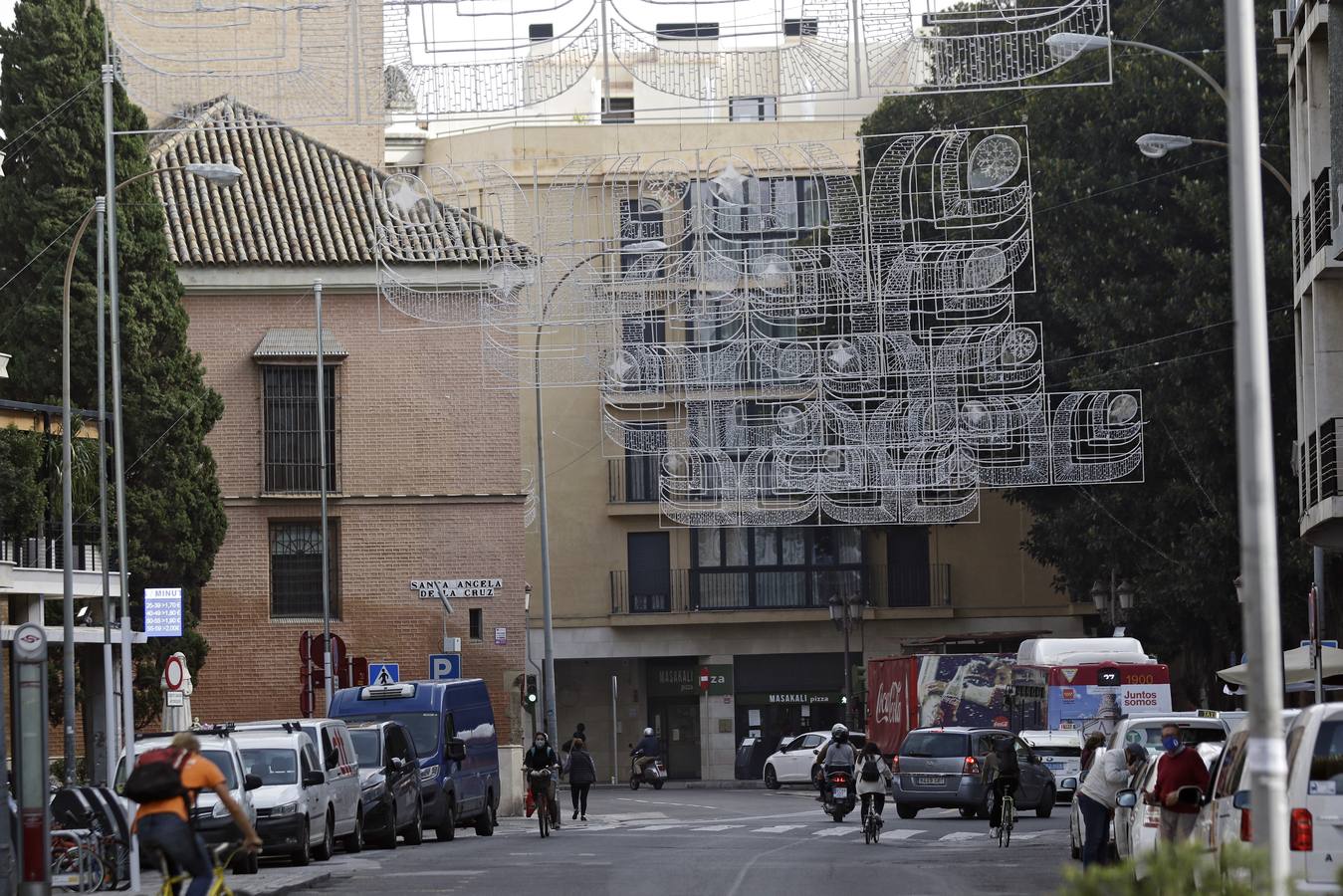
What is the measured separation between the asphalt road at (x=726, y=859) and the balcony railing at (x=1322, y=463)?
5.87m

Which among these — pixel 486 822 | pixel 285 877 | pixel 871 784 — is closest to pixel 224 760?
pixel 285 877

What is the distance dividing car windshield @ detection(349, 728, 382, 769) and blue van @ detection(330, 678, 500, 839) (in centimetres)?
159

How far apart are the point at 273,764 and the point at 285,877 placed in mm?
3759

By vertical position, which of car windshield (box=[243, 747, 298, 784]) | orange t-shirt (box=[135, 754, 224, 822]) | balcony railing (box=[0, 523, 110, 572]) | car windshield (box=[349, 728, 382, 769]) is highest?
balcony railing (box=[0, 523, 110, 572])

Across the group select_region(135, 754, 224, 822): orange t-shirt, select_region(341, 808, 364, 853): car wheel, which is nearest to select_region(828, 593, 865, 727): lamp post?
select_region(341, 808, 364, 853): car wheel

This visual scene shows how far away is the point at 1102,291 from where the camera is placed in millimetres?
45406

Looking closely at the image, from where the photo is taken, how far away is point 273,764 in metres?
27.5

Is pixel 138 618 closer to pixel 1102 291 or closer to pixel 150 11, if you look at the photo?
pixel 150 11

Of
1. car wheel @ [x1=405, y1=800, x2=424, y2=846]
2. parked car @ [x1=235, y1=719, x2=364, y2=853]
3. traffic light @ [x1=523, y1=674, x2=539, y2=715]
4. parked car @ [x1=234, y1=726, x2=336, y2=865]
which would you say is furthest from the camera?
traffic light @ [x1=523, y1=674, x2=539, y2=715]

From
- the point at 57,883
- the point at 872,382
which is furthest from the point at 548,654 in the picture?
the point at 57,883

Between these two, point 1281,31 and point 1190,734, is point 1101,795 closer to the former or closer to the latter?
point 1190,734

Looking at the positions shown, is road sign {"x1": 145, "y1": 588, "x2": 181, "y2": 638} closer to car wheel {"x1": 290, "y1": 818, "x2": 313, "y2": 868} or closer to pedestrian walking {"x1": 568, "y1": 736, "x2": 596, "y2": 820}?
car wheel {"x1": 290, "y1": 818, "x2": 313, "y2": 868}

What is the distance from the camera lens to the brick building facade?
4619 cm

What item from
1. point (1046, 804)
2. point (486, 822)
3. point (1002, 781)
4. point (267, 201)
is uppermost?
point (267, 201)
